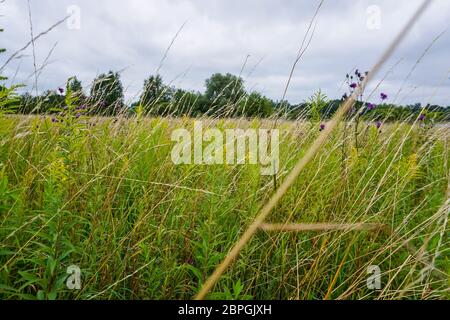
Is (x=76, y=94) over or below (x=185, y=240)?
over

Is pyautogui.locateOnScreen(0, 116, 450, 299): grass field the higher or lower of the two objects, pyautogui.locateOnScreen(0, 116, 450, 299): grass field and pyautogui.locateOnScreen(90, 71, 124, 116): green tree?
the lower

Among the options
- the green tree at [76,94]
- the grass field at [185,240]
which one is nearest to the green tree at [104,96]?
the green tree at [76,94]

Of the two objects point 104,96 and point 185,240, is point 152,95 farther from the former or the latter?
point 185,240

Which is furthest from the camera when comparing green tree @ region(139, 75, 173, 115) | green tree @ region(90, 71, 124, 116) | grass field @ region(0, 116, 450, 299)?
green tree @ region(90, 71, 124, 116)

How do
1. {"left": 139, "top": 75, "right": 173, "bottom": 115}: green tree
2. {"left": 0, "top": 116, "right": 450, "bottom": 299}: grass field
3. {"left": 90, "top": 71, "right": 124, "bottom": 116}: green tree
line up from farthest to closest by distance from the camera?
{"left": 90, "top": 71, "right": 124, "bottom": 116}: green tree → {"left": 139, "top": 75, "right": 173, "bottom": 115}: green tree → {"left": 0, "top": 116, "right": 450, "bottom": 299}: grass field

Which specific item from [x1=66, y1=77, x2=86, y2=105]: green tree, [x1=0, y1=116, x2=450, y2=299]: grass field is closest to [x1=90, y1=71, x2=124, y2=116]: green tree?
[x1=66, y1=77, x2=86, y2=105]: green tree

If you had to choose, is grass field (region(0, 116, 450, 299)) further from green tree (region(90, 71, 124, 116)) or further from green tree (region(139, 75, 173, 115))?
green tree (region(90, 71, 124, 116))

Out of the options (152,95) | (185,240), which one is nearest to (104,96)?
(152,95)

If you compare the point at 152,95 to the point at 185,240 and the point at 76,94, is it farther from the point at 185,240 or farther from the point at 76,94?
the point at 185,240

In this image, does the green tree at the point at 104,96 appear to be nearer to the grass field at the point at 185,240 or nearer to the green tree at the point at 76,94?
the green tree at the point at 76,94

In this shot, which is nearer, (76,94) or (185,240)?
(185,240)

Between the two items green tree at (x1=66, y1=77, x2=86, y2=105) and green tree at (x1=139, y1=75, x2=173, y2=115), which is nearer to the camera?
green tree at (x1=66, y1=77, x2=86, y2=105)
